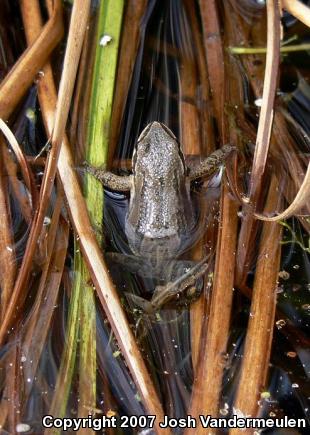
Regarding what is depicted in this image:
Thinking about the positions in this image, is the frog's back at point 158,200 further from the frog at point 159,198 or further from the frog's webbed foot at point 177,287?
the frog's webbed foot at point 177,287

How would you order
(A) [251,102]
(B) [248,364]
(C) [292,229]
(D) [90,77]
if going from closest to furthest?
1. (B) [248,364]
2. (C) [292,229]
3. (D) [90,77]
4. (A) [251,102]

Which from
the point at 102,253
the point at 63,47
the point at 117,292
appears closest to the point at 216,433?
the point at 117,292

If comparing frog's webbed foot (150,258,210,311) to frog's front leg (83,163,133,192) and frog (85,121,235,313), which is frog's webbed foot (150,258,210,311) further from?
frog's front leg (83,163,133,192)

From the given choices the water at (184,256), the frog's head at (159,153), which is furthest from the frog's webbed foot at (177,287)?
the frog's head at (159,153)

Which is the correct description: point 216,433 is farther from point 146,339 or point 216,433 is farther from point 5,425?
point 5,425

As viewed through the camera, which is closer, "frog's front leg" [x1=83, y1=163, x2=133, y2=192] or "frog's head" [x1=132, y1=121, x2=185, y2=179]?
"frog's front leg" [x1=83, y1=163, x2=133, y2=192]

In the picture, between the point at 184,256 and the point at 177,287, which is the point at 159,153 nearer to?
the point at 184,256

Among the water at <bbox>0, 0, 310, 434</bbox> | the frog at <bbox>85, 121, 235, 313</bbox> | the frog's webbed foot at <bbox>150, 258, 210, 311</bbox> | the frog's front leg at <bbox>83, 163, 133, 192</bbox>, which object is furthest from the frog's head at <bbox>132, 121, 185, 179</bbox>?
the frog's webbed foot at <bbox>150, 258, 210, 311</bbox>
